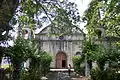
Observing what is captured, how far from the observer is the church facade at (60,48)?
40375mm

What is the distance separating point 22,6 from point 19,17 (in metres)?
1.53

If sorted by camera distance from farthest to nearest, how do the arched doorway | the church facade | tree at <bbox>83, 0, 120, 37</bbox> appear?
the arched doorway, the church facade, tree at <bbox>83, 0, 120, 37</bbox>

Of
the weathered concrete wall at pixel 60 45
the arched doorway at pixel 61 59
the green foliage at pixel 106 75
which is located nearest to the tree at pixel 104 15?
the green foliage at pixel 106 75

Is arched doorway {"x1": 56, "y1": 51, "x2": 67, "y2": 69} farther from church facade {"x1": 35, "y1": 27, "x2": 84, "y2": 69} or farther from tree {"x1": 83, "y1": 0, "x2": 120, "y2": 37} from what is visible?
tree {"x1": 83, "y1": 0, "x2": 120, "y2": 37}

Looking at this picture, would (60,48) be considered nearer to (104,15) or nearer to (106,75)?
(106,75)

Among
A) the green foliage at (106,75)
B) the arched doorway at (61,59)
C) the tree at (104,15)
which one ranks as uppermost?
the tree at (104,15)

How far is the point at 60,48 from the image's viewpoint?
41406 mm

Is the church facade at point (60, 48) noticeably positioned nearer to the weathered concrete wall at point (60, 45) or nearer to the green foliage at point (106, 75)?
the weathered concrete wall at point (60, 45)

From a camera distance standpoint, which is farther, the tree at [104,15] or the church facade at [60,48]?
the church facade at [60,48]

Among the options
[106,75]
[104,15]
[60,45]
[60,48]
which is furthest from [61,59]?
[104,15]

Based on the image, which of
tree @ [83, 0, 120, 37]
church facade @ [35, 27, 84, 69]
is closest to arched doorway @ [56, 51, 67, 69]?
church facade @ [35, 27, 84, 69]

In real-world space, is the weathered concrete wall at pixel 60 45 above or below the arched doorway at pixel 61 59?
above

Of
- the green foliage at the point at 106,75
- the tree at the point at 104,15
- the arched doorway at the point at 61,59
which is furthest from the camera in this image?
the arched doorway at the point at 61,59

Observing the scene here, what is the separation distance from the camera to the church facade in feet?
132
